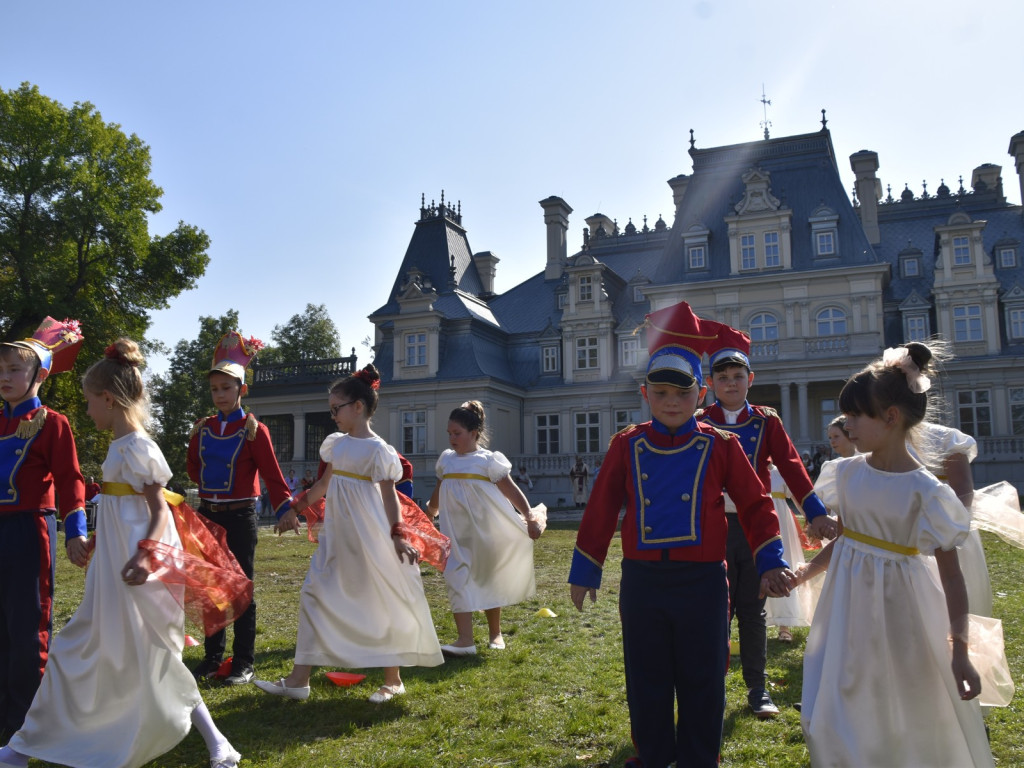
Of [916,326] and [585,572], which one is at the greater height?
[916,326]

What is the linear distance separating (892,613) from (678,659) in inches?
37.2

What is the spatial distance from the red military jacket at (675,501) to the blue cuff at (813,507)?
896 mm

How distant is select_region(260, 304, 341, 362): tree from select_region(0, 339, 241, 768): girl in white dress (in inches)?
2156

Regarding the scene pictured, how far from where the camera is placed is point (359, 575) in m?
5.74

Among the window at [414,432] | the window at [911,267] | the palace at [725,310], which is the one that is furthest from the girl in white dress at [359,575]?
the window at [911,267]

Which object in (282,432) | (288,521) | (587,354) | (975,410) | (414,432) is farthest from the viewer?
(282,432)

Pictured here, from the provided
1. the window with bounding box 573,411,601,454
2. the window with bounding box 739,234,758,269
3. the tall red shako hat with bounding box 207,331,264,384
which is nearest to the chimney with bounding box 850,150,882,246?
the window with bounding box 739,234,758,269

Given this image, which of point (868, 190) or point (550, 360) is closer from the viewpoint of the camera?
point (868, 190)

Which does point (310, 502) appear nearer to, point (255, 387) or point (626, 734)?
point (626, 734)

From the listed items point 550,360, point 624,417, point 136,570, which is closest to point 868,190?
point 624,417

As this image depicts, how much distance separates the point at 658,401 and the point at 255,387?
139ft

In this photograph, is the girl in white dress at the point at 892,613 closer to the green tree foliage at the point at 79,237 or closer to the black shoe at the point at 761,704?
the black shoe at the point at 761,704

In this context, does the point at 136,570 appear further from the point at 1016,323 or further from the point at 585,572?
the point at 1016,323

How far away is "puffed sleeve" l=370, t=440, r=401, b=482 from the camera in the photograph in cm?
582
